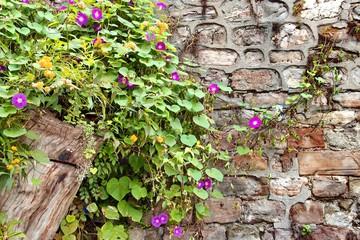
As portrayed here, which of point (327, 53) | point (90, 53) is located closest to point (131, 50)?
point (90, 53)

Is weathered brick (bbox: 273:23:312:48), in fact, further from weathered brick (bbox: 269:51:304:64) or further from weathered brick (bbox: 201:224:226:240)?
weathered brick (bbox: 201:224:226:240)

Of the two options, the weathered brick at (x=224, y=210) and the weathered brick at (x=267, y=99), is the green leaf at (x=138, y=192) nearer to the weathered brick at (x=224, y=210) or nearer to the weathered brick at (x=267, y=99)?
the weathered brick at (x=224, y=210)

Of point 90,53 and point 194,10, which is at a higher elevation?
point 194,10

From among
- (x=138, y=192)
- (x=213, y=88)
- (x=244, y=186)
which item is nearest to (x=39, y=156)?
A: (x=138, y=192)

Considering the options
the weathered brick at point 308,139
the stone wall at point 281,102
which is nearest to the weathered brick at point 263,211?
the stone wall at point 281,102

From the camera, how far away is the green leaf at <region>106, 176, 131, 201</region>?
204 centimetres

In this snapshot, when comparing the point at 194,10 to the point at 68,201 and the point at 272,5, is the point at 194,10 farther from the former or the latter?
the point at 68,201

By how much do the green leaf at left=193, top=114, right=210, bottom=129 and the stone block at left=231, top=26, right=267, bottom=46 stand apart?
651 millimetres

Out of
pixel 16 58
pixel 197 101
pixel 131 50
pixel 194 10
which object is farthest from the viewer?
pixel 194 10

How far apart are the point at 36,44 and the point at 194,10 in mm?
1164

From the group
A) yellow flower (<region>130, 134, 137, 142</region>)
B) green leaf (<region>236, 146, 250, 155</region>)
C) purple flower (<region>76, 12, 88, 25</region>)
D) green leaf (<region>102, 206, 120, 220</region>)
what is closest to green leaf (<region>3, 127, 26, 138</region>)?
yellow flower (<region>130, 134, 137, 142</region>)

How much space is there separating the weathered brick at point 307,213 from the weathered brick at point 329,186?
0.08 meters

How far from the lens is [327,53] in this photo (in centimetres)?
247

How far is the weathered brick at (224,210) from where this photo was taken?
2379mm
